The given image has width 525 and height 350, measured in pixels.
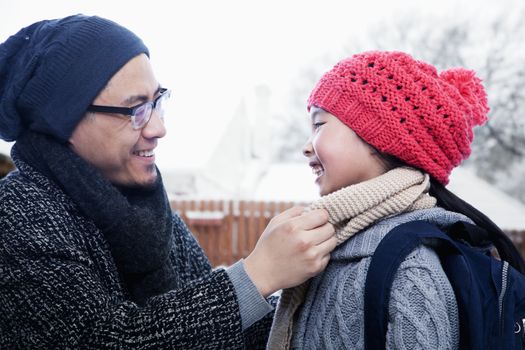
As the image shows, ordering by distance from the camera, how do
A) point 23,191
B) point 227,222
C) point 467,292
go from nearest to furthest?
point 467,292 → point 23,191 → point 227,222

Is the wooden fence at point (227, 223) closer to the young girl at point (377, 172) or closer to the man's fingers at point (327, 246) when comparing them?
the young girl at point (377, 172)

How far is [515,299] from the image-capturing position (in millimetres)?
985

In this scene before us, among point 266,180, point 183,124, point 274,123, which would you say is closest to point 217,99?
point 183,124

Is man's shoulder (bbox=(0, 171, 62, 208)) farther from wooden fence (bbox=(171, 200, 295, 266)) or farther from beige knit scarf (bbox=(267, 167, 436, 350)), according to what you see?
wooden fence (bbox=(171, 200, 295, 266))

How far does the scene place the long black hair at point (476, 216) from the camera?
3.95 ft

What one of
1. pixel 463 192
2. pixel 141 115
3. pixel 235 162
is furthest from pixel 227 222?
pixel 141 115

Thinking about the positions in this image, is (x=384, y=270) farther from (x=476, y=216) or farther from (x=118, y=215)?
(x=118, y=215)

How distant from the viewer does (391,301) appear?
0.96 meters

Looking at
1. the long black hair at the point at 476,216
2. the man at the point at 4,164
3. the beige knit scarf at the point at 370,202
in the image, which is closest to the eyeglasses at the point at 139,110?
the beige knit scarf at the point at 370,202

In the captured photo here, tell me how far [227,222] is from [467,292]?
7188 mm

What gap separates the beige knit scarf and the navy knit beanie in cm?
77

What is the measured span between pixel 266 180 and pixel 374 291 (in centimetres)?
1085

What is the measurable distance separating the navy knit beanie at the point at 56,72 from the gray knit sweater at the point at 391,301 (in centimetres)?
87

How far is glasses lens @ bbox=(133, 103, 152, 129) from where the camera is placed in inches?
55.6
